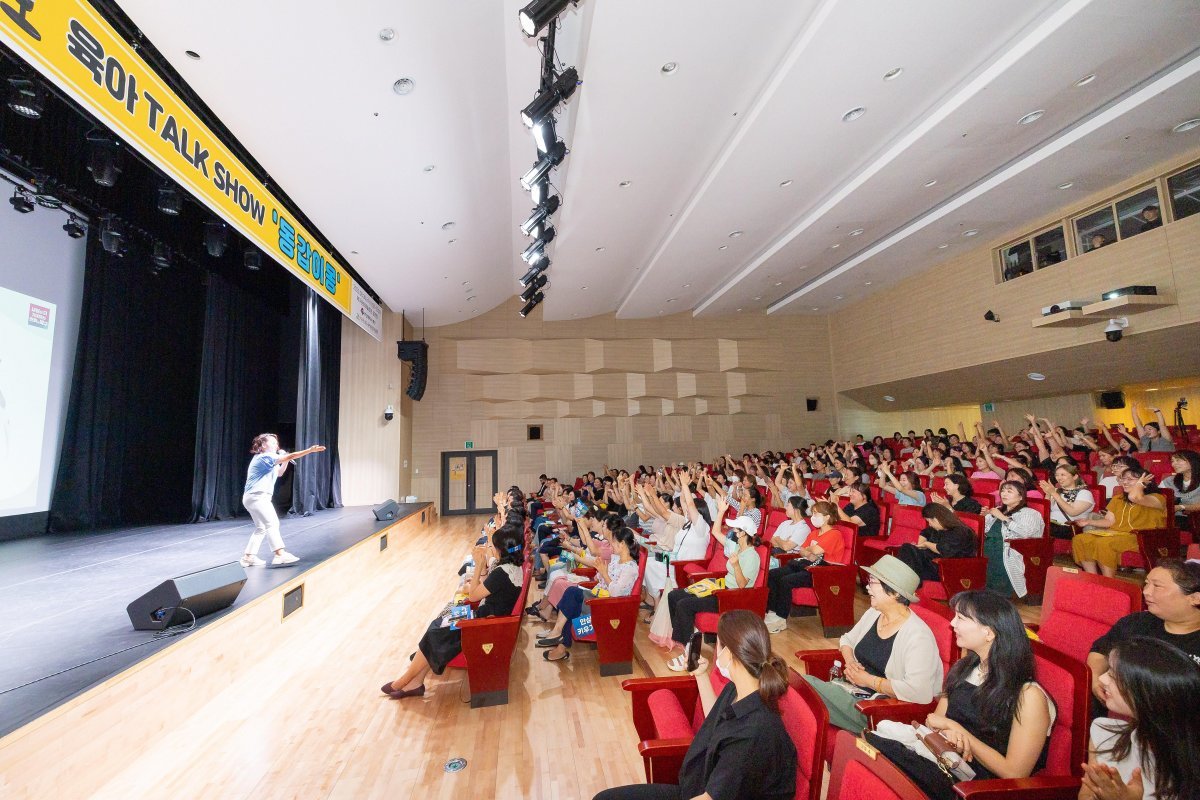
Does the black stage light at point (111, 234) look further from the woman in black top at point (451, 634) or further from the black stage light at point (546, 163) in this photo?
the woman in black top at point (451, 634)

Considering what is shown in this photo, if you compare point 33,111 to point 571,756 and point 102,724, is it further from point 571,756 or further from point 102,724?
point 571,756

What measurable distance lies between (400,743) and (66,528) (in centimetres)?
809

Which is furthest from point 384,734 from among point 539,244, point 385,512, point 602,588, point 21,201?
point 21,201

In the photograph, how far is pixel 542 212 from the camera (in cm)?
710

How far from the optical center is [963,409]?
12.8 meters

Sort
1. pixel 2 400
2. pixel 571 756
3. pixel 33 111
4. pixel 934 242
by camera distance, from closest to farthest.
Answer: pixel 571 756, pixel 33 111, pixel 2 400, pixel 934 242

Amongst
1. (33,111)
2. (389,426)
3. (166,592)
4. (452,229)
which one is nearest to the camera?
(166,592)

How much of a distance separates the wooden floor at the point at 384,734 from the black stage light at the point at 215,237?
4.97m

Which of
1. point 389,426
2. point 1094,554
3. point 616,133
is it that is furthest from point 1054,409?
point 389,426

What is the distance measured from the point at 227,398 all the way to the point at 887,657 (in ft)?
36.2

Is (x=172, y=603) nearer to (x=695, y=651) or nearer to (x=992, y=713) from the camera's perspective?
(x=695, y=651)

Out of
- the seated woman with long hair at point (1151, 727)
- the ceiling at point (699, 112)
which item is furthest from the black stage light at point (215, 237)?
the seated woman with long hair at point (1151, 727)

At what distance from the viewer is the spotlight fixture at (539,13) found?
11.8 ft

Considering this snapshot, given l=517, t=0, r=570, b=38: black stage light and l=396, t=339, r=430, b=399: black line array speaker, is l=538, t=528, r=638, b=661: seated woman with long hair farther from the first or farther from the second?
l=396, t=339, r=430, b=399: black line array speaker
